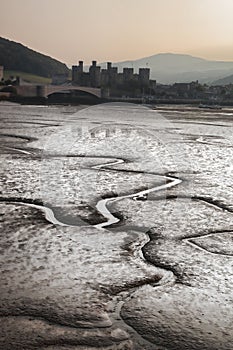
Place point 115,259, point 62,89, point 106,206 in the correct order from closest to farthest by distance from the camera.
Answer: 1. point 115,259
2. point 106,206
3. point 62,89

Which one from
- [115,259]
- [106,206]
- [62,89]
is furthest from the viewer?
[62,89]

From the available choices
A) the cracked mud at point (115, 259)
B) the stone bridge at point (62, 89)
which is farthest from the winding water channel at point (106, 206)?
the stone bridge at point (62, 89)

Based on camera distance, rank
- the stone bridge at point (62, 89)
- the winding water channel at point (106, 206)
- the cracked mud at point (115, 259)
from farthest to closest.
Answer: the stone bridge at point (62, 89), the winding water channel at point (106, 206), the cracked mud at point (115, 259)

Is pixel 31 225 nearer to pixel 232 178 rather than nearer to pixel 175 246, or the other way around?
pixel 175 246

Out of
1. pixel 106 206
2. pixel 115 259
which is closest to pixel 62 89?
pixel 106 206

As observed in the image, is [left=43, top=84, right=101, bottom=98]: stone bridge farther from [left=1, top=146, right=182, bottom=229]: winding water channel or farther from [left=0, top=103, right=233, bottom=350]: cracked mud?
[left=0, top=103, right=233, bottom=350]: cracked mud

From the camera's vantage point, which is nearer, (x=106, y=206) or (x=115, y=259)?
(x=115, y=259)

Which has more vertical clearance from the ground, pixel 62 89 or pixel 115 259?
pixel 62 89

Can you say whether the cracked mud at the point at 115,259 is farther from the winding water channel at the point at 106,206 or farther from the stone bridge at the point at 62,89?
the stone bridge at the point at 62,89

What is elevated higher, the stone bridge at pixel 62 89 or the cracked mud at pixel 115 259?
the stone bridge at pixel 62 89

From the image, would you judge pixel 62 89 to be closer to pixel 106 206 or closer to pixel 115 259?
pixel 106 206

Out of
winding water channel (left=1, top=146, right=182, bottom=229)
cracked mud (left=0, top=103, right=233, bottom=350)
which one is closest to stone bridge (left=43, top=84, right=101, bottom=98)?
winding water channel (left=1, top=146, right=182, bottom=229)

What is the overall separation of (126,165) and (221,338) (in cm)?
632

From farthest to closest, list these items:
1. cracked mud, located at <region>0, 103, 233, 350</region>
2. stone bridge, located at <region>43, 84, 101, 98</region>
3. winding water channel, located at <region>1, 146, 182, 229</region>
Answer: stone bridge, located at <region>43, 84, 101, 98</region> → winding water channel, located at <region>1, 146, 182, 229</region> → cracked mud, located at <region>0, 103, 233, 350</region>
